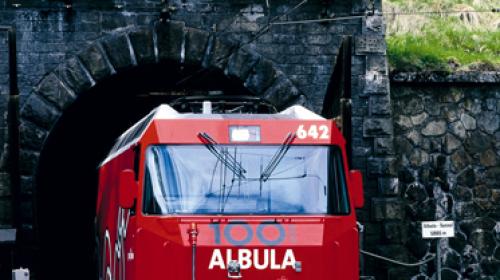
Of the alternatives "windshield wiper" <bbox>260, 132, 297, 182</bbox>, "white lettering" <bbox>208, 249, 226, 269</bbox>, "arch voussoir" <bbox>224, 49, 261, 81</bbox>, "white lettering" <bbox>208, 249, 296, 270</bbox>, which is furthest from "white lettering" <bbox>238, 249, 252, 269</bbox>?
"arch voussoir" <bbox>224, 49, 261, 81</bbox>

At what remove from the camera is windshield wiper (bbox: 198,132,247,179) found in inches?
542

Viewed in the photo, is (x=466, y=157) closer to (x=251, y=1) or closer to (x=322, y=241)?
(x=251, y=1)

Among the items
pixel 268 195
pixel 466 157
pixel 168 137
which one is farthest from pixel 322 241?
pixel 466 157

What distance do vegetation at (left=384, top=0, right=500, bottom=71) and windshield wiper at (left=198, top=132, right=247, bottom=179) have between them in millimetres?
8799

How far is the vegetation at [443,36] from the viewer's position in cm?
2256

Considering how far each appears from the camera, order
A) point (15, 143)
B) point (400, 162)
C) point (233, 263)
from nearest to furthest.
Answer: point (233, 263)
point (15, 143)
point (400, 162)

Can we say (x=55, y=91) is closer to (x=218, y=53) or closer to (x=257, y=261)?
(x=218, y=53)

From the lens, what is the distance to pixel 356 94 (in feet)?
69.5

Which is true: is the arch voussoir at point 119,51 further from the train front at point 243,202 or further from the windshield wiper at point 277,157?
the windshield wiper at point 277,157

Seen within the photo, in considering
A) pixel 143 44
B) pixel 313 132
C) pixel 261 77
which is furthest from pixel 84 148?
pixel 313 132

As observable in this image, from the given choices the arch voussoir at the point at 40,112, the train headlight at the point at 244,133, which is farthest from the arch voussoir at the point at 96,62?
the train headlight at the point at 244,133

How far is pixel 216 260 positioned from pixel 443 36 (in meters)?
12.1

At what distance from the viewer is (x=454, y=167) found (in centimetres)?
2209

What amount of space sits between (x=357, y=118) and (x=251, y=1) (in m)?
2.66
